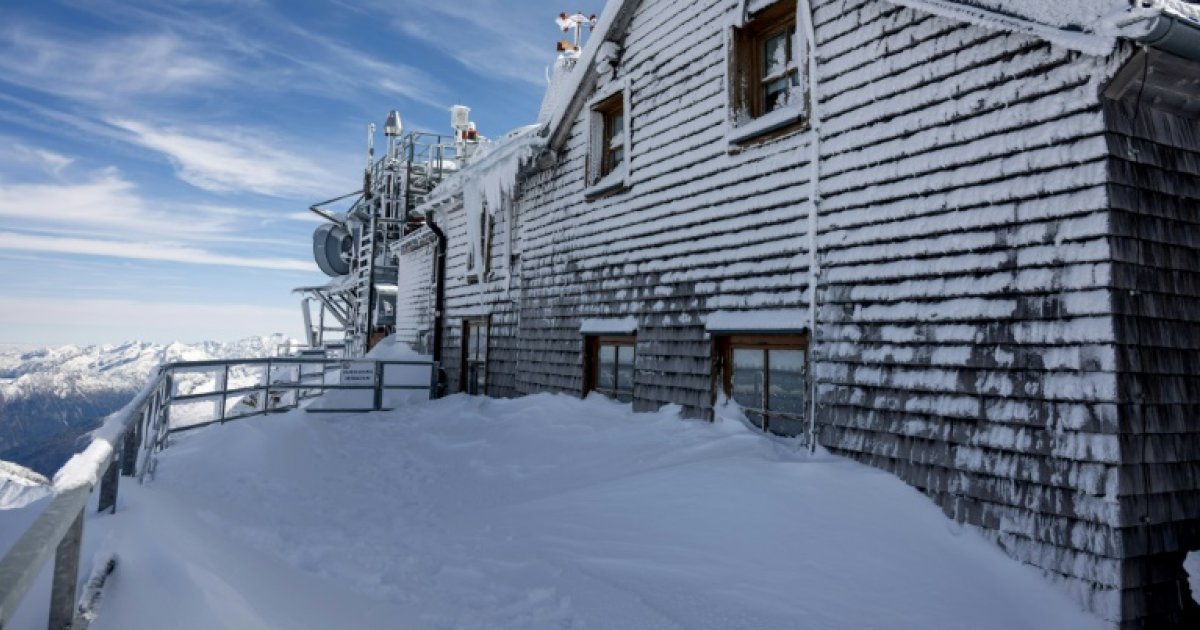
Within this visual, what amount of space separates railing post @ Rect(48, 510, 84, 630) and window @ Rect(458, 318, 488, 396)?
11.0 m

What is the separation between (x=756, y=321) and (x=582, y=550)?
3156mm

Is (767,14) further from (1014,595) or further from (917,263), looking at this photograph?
(1014,595)

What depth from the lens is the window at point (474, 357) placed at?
13.6 meters

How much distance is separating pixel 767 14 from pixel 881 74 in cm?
200

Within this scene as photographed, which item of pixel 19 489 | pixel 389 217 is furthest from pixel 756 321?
pixel 389 217

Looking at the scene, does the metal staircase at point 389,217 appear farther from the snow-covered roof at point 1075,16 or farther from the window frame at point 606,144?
the snow-covered roof at point 1075,16

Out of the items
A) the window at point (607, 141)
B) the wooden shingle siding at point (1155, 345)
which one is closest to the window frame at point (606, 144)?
the window at point (607, 141)

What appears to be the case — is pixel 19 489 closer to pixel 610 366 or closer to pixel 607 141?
pixel 610 366

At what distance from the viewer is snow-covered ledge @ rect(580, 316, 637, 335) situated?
29.6 ft

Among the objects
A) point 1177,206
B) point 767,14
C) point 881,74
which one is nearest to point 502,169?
point 767,14

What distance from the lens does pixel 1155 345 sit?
4297mm

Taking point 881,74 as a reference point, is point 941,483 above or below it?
below

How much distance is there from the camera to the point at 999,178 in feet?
15.8

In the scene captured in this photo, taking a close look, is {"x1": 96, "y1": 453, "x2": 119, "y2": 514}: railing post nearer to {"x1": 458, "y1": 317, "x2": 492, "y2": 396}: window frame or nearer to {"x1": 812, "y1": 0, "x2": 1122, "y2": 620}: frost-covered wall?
{"x1": 812, "y1": 0, "x2": 1122, "y2": 620}: frost-covered wall
